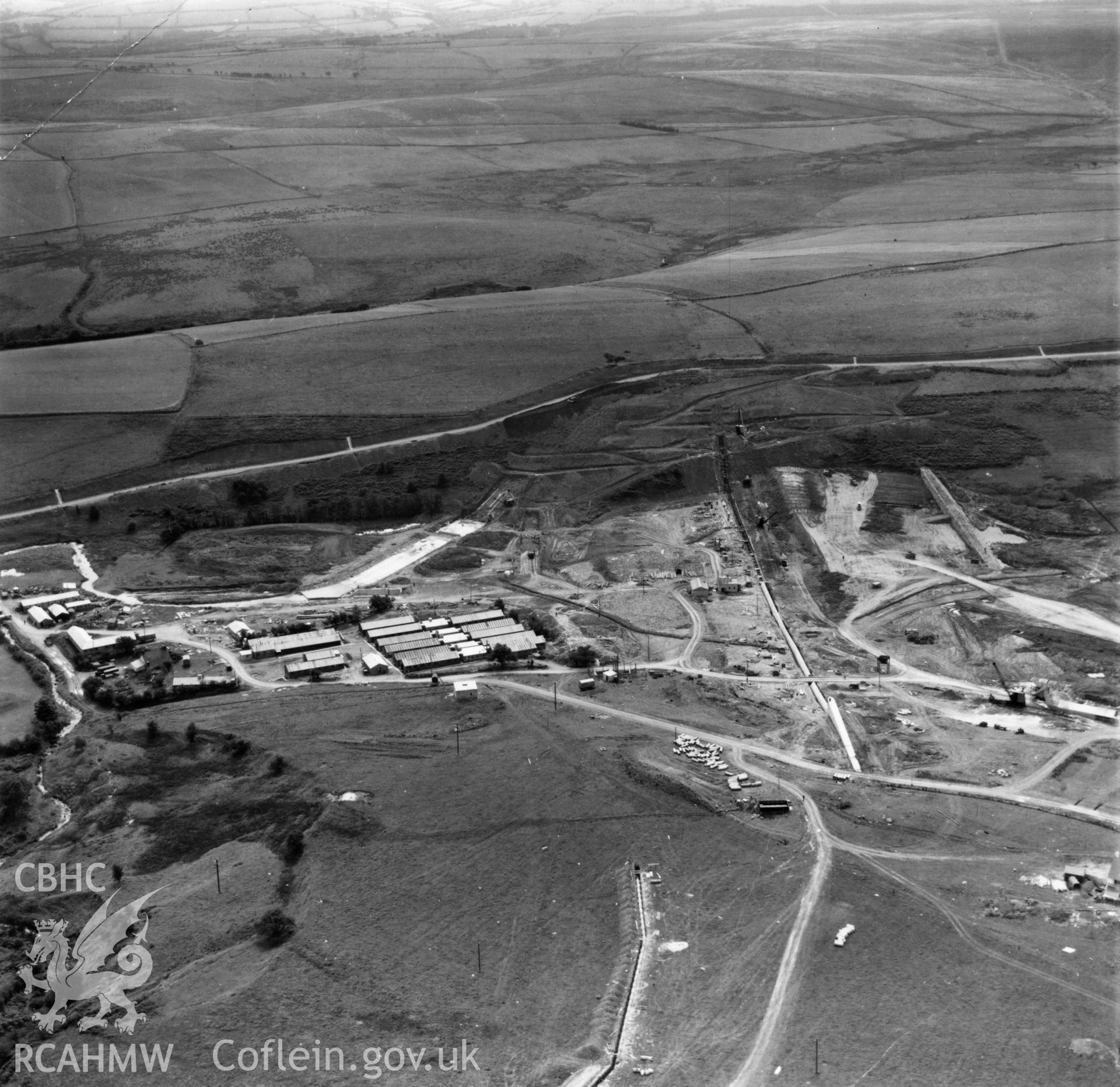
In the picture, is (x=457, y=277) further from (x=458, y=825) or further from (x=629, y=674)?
(x=458, y=825)

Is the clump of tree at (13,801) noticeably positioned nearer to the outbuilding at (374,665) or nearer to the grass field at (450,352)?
the outbuilding at (374,665)

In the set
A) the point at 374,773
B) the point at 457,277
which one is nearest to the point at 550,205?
the point at 457,277

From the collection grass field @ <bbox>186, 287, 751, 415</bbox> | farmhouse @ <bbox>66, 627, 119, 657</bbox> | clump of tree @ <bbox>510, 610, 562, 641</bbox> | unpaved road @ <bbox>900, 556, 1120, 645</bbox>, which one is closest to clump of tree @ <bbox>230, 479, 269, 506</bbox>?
grass field @ <bbox>186, 287, 751, 415</bbox>

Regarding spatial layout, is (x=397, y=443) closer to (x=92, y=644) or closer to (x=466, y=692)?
(x=92, y=644)

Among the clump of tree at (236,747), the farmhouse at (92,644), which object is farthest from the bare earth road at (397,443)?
the clump of tree at (236,747)

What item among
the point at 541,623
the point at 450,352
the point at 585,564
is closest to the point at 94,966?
the point at 541,623
